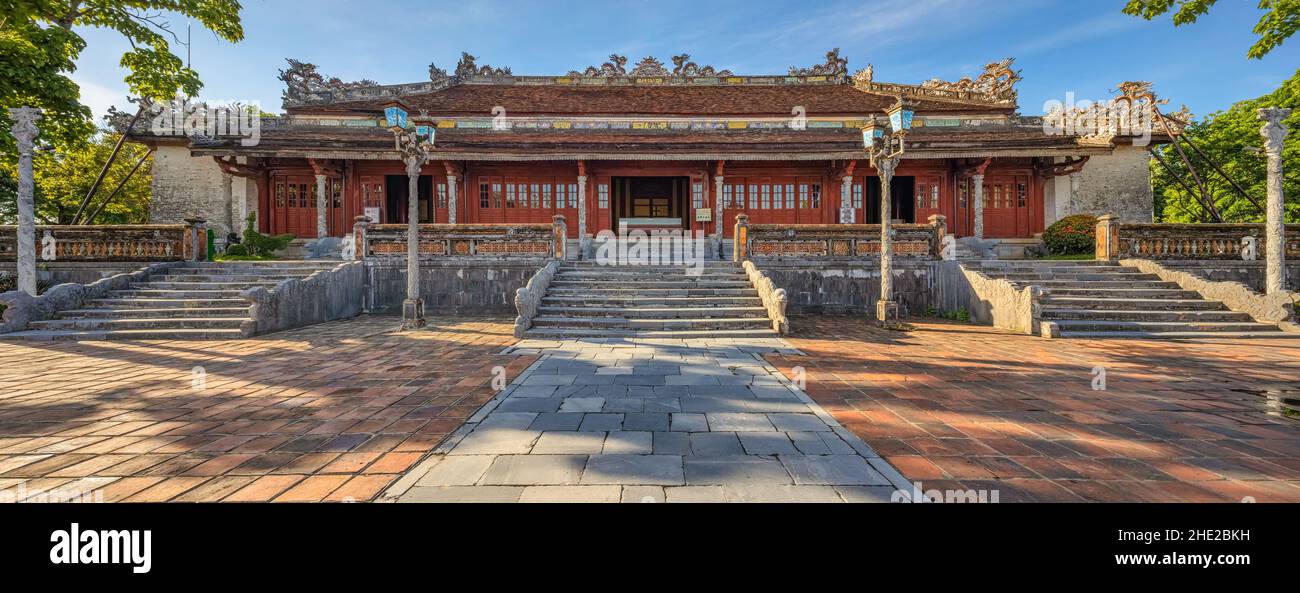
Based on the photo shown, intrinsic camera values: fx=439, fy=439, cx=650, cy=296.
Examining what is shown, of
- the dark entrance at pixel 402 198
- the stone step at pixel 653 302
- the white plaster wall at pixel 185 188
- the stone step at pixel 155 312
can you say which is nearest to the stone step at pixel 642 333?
the stone step at pixel 653 302

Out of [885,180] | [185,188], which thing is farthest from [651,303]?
[185,188]

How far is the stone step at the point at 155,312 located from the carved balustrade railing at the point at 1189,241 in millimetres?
19832

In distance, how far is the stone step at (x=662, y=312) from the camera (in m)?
8.80

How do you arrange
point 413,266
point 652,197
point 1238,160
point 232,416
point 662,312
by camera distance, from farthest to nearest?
point 1238,160, point 652,197, point 413,266, point 662,312, point 232,416

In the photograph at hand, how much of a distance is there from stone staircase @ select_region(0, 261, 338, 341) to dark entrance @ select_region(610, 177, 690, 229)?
448 inches

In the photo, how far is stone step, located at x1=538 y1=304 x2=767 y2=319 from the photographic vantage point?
880cm

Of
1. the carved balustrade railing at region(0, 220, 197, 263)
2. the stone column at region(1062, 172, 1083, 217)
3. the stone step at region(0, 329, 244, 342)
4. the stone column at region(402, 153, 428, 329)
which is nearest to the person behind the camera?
the stone step at region(0, 329, 244, 342)

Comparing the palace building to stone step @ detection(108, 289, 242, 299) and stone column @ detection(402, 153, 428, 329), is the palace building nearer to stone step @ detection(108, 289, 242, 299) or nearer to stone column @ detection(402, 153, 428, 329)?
stone column @ detection(402, 153, 428, 329)

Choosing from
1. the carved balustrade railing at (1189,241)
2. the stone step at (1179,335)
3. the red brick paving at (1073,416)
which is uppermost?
the carved balustrade railing at (1189,241)

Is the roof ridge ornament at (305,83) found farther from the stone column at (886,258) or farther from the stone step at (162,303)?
the stone column at (886,258)

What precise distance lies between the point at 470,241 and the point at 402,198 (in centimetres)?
851

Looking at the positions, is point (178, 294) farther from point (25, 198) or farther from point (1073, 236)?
point (1073, 236)

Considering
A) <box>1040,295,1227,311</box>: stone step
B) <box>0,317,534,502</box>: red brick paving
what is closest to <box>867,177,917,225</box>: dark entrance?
<box>1040,295,1227,311</box>: stone step

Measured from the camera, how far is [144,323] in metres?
8.23
